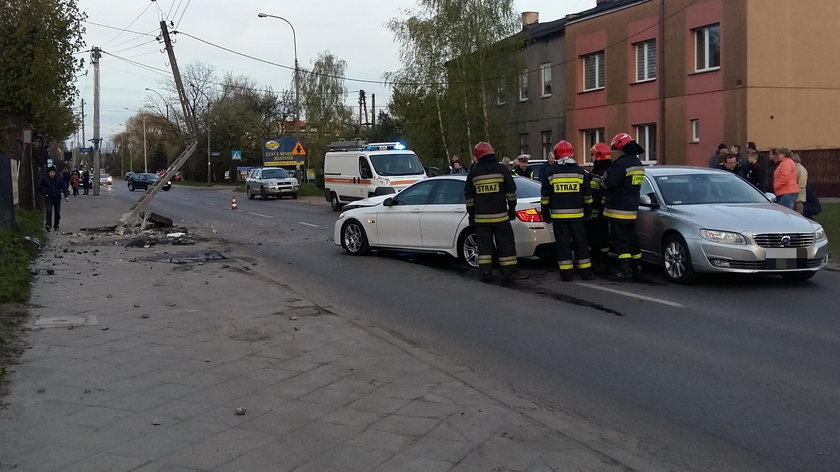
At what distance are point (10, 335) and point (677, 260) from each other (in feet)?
25.4

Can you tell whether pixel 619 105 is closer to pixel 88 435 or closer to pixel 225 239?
pixel 225 239

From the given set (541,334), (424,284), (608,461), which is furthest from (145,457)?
(424,284)

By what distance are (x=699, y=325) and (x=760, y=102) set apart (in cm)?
2171

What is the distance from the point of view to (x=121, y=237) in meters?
20.2

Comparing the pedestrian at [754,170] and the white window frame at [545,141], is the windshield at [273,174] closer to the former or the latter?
the white window frame at [545,141]

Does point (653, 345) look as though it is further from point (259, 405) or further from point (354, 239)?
point (354, 239)

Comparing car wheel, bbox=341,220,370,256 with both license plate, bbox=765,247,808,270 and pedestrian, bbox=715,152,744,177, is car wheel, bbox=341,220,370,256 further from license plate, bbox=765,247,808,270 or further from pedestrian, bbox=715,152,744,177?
license plate, bbox=765,247,808,270

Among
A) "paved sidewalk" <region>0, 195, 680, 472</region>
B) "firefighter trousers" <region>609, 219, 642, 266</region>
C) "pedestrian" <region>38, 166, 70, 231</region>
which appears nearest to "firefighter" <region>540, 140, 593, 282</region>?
"firefighter trousers" <region>609, 219, 642, 266</region>

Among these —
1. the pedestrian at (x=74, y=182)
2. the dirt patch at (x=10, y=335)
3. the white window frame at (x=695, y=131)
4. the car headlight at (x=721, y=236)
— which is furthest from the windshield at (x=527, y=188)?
the pedestrian at (x=74, y=182)

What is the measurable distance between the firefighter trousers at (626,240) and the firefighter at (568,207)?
0.44 metres

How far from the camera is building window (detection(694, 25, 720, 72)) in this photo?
28953mm

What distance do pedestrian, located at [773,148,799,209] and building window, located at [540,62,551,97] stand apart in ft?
81.4

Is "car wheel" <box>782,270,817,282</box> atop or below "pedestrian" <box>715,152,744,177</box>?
below

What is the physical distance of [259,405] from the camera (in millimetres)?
5789
